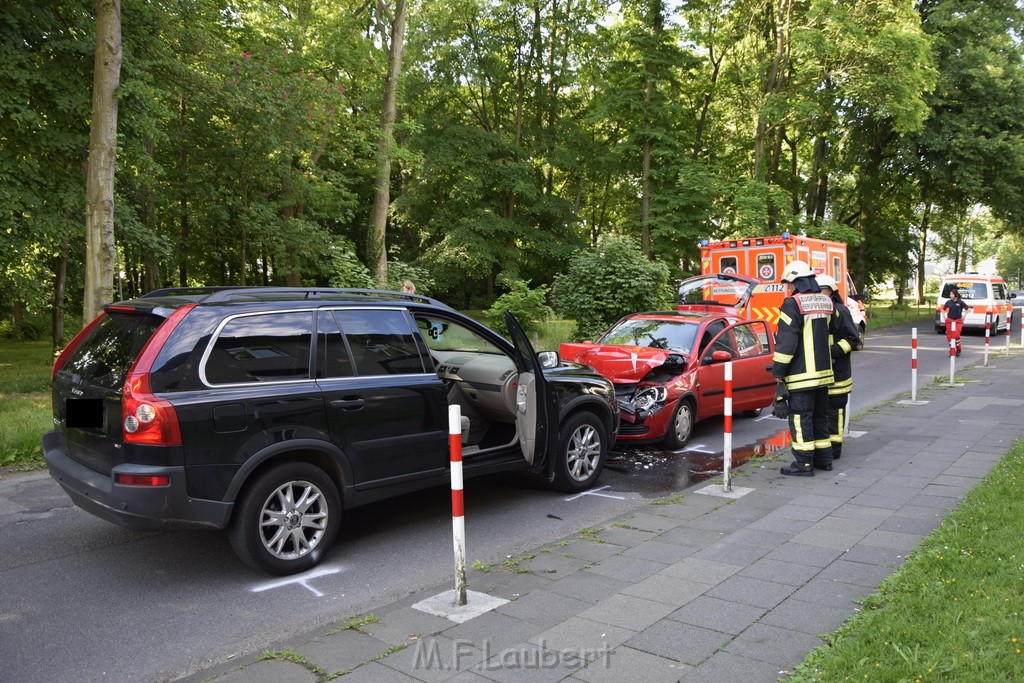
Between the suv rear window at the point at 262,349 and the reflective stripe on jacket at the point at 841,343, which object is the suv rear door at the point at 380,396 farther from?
the reflective stripe on jacket at the point at 841,343

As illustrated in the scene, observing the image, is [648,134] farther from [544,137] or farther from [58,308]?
[58,308]

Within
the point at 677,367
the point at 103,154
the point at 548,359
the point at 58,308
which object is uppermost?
the point at 103,154

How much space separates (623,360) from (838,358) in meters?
2.35

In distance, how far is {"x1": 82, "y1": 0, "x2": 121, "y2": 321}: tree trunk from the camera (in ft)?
33.1

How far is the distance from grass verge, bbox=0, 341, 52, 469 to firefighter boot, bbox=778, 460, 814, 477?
25.2ft

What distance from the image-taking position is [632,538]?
535cm

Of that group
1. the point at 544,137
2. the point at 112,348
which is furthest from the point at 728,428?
the point at 544,137

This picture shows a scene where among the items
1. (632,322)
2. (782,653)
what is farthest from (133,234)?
(782,653)

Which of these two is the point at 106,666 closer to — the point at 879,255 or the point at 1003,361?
the point at 1003,361

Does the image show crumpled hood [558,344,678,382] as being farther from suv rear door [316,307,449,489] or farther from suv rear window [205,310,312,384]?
suv rear window [205,310,312,384]

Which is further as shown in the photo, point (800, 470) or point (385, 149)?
point (385, 149)

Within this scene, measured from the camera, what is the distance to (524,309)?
17469 millimetres

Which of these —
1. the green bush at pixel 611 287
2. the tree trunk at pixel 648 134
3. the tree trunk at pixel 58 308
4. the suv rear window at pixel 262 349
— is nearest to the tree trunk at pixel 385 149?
the green bush at pixel 611 287

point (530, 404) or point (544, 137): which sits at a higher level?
Answer: point (544, 137)
